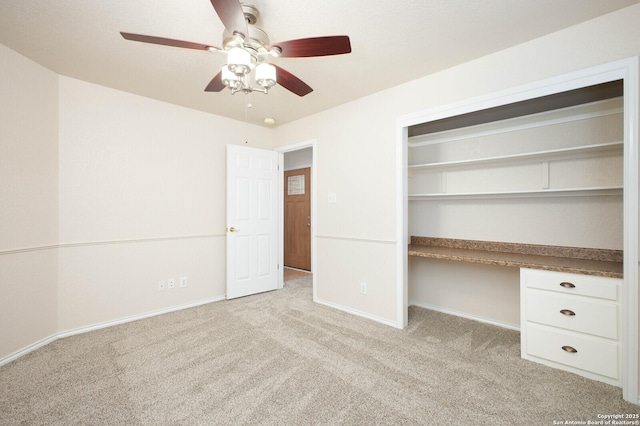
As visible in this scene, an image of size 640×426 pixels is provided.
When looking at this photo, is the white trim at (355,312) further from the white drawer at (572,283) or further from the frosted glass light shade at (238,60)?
the frosted glass light shade at (238,60)

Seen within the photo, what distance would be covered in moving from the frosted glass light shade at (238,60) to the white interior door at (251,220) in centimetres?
227

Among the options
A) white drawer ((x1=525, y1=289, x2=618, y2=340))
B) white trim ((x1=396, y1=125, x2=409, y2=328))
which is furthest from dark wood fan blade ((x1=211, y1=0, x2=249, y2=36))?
white drawer ((x1=525, y1=289, x2=618, y2=340))

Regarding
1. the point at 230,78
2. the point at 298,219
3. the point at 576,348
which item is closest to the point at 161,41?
the point at 230,78

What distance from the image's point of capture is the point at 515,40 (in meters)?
2.11

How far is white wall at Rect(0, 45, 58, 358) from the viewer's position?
2.23 meters

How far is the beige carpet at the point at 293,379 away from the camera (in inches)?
64.9

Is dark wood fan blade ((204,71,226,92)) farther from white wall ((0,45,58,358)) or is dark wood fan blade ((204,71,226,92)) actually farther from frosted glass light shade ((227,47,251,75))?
white wall ((0,45,58,358))

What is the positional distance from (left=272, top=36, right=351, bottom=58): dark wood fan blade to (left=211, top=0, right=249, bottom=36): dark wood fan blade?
8.3 inches

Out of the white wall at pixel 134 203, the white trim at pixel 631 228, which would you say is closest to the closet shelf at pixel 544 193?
the white trim at pixel 631 228

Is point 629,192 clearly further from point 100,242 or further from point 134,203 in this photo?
point 100,242

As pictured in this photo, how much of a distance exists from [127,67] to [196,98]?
77 centimetres

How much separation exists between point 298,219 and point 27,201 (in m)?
3.93

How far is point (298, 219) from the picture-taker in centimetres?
574

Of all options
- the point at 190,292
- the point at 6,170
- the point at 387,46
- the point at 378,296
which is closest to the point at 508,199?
the point at 378,296
